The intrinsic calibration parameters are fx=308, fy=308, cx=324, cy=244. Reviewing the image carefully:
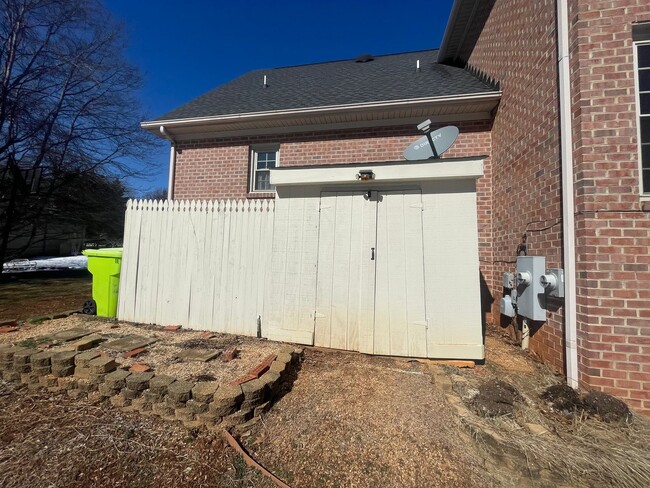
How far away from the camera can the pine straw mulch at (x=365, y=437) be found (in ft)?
6.79

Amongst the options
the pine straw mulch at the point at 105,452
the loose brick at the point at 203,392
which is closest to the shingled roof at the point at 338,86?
the loose brick at the point at 203,392

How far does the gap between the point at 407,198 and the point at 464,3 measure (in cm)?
633

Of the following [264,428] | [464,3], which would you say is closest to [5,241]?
[264,428]

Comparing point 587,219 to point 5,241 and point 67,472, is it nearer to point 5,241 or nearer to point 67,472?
point 67,472

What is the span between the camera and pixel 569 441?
2.43 meters

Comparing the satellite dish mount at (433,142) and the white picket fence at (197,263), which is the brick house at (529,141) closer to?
the satellite dish mount at (433,142)

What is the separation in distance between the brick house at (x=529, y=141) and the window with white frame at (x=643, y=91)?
0.05 ft

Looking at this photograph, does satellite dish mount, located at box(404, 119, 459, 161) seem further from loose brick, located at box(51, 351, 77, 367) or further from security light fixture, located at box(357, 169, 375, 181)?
loose brick, located at box(51, 351, 77, 367)

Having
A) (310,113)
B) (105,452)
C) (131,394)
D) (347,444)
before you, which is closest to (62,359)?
(131,394)

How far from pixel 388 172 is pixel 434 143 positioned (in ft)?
3.67

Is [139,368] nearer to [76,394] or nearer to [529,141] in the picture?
[76,394]

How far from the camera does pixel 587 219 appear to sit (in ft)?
10.3

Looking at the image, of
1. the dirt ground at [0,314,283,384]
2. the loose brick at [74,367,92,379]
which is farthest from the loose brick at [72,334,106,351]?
the loose brick at [74,367,92,379]

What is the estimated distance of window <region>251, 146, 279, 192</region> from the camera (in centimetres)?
777
